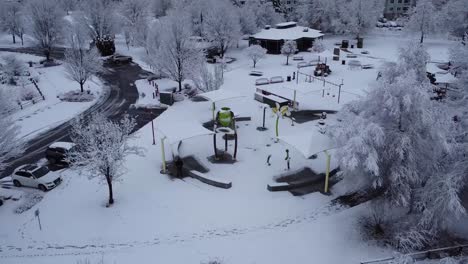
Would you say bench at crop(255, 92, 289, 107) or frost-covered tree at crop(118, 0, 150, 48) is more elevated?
frost-covered tree at crop(118, 0, 150, 48)

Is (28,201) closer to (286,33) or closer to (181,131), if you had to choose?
(181,131)

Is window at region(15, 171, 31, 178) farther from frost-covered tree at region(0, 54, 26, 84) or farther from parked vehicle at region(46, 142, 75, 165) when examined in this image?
frost-covered tree at region(0, 54, 26, 84)

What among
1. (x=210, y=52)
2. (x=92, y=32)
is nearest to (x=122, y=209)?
(x=210, y=52)

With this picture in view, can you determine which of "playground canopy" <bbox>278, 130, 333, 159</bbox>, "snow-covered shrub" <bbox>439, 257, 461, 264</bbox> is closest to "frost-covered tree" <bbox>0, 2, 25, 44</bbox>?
"playground canopy" <bbox>278, 130, 333, 159</bbox>

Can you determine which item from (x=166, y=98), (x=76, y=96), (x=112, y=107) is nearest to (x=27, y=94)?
(x=76, y=96)

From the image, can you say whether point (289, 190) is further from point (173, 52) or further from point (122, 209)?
point (173, 52)
